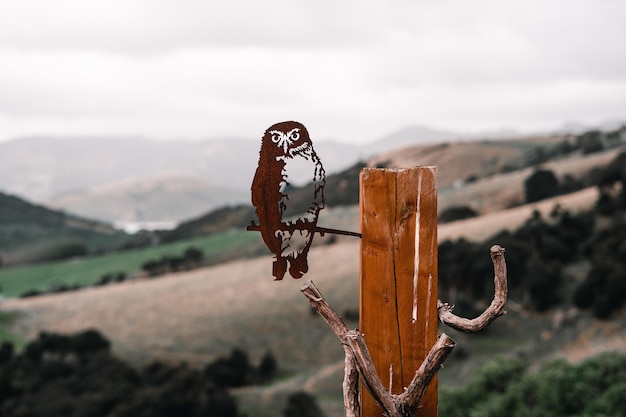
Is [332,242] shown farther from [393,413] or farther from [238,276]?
[393,413]

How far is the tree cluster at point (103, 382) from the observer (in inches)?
677

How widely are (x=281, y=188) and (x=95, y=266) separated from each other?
46723 millimetres

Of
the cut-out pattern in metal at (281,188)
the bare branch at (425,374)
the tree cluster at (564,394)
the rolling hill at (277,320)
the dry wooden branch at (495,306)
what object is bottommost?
the rolling hill at (277,320)

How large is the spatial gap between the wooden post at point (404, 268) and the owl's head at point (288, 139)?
1.13 feet

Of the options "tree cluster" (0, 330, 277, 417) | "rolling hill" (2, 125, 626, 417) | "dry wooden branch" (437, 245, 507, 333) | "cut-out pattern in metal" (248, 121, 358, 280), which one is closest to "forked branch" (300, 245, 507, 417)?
"dry wooden branch" (437, 245, 507, 333)

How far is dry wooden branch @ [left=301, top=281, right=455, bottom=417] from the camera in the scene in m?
3.01

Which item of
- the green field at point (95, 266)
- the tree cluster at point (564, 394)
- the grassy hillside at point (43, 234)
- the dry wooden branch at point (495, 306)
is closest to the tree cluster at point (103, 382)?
the tree cluster at point (564, 394)

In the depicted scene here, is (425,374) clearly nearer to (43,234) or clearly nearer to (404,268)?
(404,268)

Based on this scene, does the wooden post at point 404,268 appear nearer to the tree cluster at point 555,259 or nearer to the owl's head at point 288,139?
the owl's head at point 288,139

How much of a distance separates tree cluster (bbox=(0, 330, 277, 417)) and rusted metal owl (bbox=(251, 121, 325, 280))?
14.2m

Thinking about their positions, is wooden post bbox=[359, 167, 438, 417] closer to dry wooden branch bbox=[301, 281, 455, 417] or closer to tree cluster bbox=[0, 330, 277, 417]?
dry wooden branch bbox=[301, 281, 455, 417]

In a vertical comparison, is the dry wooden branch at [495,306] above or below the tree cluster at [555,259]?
above

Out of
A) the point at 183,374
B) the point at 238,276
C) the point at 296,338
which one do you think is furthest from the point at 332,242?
the point at 183,374

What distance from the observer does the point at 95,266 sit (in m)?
47.6
